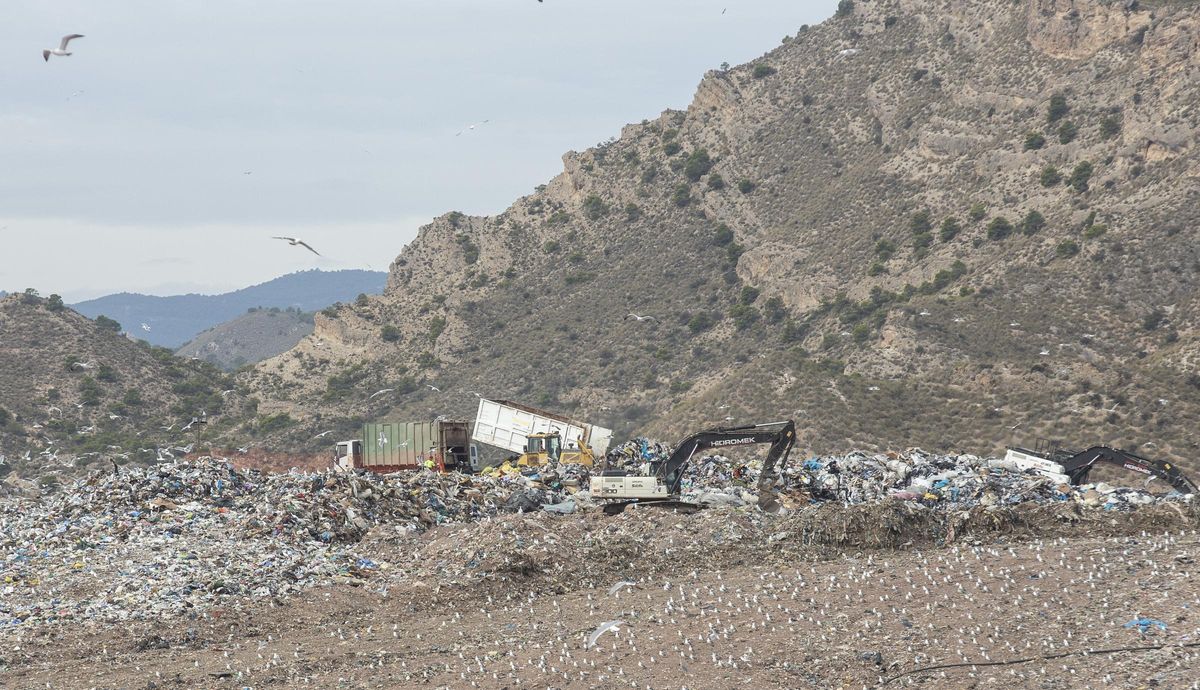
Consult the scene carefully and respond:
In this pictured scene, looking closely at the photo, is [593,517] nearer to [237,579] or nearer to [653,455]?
[237,579]

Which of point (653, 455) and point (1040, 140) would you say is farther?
point (1040, 140)

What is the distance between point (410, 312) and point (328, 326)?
4741 mm

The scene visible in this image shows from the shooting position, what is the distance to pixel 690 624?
13891 mm

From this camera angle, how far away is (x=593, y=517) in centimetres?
2064

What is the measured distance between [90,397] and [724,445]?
45245 millimetres

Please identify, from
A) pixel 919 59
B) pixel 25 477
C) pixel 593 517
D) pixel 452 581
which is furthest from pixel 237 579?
pixel 919 59

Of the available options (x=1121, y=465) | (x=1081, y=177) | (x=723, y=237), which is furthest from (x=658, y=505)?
(x=723, y=237)

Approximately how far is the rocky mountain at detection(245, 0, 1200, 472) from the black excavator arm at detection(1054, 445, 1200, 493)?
12.5 m

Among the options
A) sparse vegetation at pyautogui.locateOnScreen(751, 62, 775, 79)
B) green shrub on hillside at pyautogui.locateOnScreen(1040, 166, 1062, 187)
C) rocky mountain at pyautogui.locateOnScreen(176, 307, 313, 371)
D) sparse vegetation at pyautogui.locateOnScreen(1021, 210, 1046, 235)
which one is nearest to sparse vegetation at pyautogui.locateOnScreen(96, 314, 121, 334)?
sparse vegetation at pyautogui.locateOnScreen(751, 62, 775, 79)

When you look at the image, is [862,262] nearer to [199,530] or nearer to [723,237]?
[723,237]

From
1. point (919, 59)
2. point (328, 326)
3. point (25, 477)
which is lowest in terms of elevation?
point (25, 477)

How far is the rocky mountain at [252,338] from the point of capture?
153625 millimetres

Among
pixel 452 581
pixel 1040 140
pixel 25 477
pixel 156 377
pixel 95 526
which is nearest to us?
pixel 452 581

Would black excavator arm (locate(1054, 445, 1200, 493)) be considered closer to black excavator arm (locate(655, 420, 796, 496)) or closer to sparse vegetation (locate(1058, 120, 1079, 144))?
black excavator arm (locate(655, 420, 796, 496))
